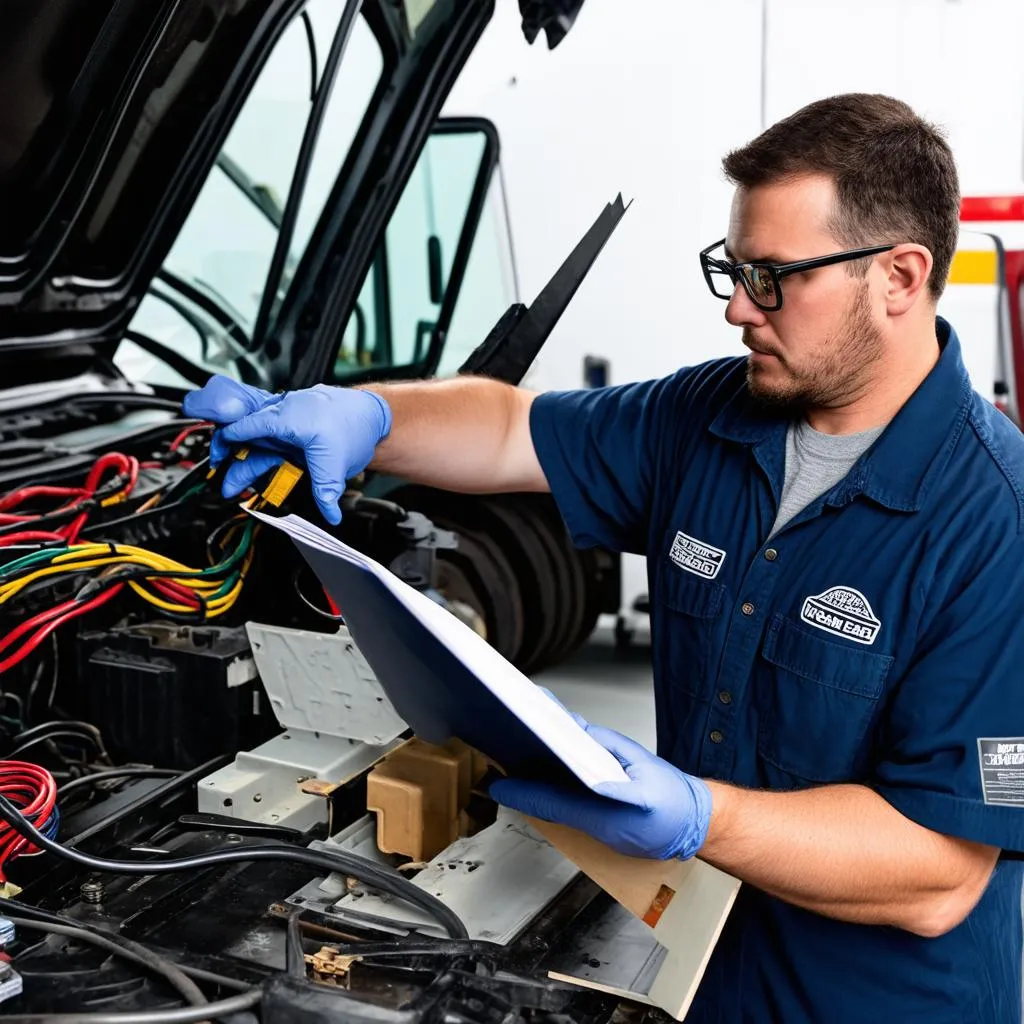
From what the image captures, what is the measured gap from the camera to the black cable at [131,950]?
3.18 ft

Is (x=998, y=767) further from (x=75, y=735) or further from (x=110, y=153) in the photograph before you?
(x=110, y=153)

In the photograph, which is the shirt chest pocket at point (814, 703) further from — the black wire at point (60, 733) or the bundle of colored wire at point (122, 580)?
the black wire at point (60, 733)

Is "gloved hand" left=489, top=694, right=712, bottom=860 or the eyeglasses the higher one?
the eyeglasses

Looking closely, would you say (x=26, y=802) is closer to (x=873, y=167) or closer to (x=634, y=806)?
(x=634, y=806)

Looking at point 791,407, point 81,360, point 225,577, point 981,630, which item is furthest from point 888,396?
point 81,360

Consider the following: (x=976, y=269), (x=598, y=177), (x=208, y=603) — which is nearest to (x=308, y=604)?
(x=208, y=603)

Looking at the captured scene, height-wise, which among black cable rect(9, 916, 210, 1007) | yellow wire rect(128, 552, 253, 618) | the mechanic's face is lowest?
black cable rect(9, 916, 210, 1007)

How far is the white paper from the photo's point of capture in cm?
93

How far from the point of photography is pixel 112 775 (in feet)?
4.65

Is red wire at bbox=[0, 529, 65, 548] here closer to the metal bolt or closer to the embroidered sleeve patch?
the metal bolt

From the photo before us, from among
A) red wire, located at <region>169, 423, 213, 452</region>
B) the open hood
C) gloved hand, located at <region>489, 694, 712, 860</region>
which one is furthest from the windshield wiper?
gloved hand, located at <region>489, 694, 712, 860</region>

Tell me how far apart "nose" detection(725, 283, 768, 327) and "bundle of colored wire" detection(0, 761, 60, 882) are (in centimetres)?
90

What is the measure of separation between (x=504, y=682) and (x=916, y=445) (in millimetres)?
636

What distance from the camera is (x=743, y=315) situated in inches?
54.1
